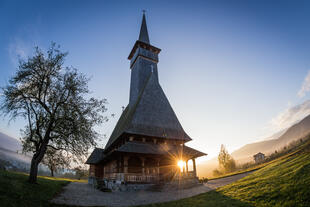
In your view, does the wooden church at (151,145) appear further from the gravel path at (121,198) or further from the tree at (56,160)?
the tree at (56,160)

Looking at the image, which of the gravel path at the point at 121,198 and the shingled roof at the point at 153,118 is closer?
the gravel path at the point at 121,198

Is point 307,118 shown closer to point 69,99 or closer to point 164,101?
point 164,101

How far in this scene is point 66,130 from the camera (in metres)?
12.2

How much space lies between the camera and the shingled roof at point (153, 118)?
18.7 m

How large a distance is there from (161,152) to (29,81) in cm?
1296

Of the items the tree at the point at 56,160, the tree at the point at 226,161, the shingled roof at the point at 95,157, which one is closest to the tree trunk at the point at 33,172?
the tree at the point at 56,160

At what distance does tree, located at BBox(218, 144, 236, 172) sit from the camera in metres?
37.9

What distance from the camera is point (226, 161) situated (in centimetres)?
3884

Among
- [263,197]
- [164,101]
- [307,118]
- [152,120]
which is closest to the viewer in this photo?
[263,197]

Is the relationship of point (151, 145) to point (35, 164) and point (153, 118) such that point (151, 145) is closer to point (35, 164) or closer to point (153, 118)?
point (153, 118)

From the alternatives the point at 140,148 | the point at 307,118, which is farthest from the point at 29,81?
the point at 307,118

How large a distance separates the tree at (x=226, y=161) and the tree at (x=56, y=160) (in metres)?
36.4

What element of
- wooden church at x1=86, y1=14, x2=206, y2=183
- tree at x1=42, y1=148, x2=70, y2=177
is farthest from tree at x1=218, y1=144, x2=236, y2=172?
tree at x1=42, y1=148, x2=70, y2=177

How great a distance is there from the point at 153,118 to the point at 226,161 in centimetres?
2822
